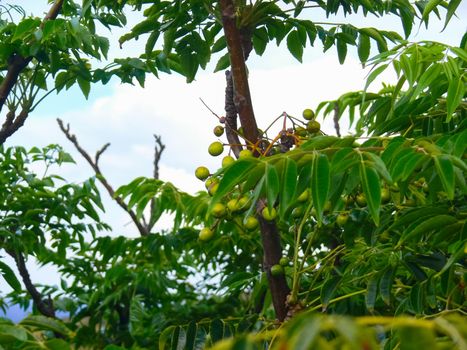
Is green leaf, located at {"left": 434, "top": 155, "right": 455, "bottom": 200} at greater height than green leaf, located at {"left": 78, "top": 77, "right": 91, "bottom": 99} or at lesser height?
lesser

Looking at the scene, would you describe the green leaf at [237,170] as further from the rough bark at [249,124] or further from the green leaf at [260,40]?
the green leaf at [260,40]

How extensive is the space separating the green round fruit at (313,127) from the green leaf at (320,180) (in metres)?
0.56

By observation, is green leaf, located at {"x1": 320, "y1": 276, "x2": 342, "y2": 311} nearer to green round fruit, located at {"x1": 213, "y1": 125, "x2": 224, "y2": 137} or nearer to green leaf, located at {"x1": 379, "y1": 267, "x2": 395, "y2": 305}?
green leaf, located at {"x1": 379, "y1": 267, "x2": 395, "y2": 305}

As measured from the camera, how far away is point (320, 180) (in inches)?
63.6

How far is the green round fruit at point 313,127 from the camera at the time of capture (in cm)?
220

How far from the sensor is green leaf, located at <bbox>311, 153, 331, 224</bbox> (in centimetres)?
159

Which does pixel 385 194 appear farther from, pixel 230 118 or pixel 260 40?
pixel 260 40

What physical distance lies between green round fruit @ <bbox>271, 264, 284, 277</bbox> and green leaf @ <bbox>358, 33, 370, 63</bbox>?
104 cm

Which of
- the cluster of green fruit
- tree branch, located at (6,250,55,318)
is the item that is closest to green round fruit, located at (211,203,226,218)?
the cluster of green fruit

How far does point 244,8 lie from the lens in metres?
2.40

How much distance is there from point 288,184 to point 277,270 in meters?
0.59

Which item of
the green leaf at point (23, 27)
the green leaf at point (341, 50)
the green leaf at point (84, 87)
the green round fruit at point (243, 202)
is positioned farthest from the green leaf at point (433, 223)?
the green leaf at point (84, 87)

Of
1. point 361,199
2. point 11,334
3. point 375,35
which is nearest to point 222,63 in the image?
point 375,35

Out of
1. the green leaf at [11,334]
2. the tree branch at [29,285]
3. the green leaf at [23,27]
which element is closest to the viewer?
the green leaf at [11,334]
